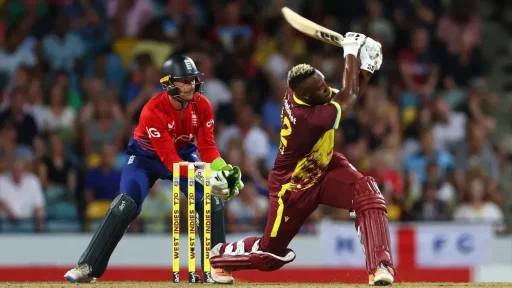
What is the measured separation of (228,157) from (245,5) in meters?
2.80

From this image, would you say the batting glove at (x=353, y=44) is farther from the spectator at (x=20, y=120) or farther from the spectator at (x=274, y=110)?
the spectator at (x=20, y=120)

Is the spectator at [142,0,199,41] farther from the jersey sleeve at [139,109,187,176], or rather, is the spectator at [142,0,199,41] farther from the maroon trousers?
the maroon trousers

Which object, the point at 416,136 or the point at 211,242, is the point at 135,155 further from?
the point at 416,136

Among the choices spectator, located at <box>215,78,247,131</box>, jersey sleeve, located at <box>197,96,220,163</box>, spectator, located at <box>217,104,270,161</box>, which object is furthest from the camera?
spectator, located at <box>215,78,247,131</box>

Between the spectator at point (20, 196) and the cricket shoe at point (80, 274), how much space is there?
10.9ft

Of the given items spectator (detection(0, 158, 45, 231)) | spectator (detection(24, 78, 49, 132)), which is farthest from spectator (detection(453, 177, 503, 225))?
spectator (detection(24, 78, 49, 132))

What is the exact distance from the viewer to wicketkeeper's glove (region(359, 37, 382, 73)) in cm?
797

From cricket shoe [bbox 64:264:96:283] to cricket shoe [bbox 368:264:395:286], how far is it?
2.21 metres

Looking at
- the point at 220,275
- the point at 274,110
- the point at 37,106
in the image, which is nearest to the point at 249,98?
the point at 274,110

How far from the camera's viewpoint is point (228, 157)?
1236 cm

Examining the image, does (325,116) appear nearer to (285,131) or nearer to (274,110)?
(285,131)

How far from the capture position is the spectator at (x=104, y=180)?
11938 millimetres

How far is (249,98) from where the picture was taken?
526 inches

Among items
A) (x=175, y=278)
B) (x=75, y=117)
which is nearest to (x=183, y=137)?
(x=175, y=278)
